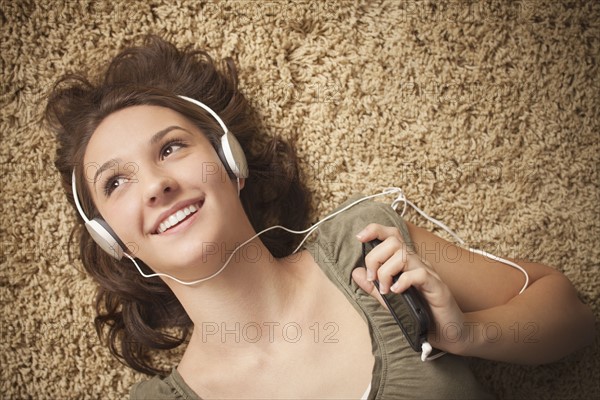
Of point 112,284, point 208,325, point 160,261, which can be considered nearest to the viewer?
point 160,261

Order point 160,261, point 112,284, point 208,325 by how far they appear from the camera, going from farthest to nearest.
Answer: point 112,284
point 208,325
point 160,261

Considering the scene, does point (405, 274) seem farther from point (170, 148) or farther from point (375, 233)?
point (170, 148)

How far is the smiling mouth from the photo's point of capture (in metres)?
1.20

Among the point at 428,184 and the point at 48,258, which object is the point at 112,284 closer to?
the point at 48,258

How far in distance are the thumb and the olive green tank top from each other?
26 millimetres

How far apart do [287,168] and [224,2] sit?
1.61ft

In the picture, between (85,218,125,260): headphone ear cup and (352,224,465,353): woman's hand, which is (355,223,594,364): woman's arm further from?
(85,218,125,260): headphone ear cup

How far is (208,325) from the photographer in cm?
134

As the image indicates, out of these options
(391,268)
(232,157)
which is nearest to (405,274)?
(391,268)

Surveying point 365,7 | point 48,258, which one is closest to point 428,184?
point 365,7

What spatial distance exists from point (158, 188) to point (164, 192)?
2 centimetres

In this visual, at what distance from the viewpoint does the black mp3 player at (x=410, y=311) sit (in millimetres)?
1136

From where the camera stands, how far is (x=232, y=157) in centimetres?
127

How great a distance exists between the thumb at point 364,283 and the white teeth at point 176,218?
0.40 meters
